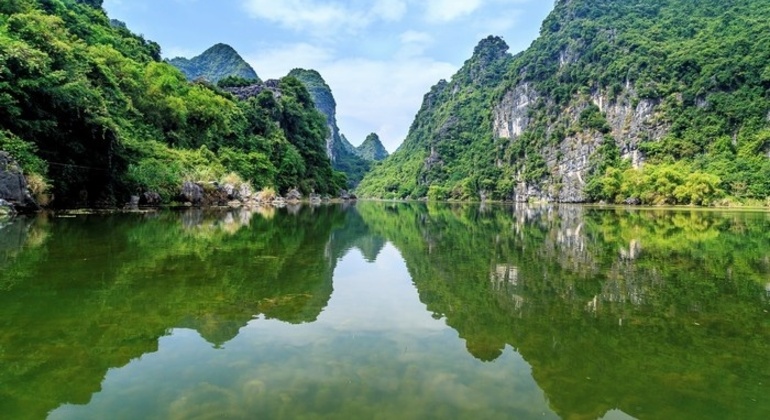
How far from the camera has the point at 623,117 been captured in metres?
102

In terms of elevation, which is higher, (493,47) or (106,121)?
(493,47)

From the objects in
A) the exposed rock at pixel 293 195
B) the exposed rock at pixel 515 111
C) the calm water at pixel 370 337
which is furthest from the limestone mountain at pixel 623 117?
the calm water at pixel 370 337

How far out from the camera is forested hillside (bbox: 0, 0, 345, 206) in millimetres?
19688

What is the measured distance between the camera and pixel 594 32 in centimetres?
12900

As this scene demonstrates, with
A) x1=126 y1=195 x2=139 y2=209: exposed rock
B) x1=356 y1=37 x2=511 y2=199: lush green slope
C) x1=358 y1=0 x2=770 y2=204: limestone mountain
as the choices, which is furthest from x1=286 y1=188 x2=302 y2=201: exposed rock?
x1=356 y1=37 x2=511 y2=199: lush green slope

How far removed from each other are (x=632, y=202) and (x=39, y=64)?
238ft

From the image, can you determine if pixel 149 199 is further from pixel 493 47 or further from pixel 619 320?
pixel 493 47

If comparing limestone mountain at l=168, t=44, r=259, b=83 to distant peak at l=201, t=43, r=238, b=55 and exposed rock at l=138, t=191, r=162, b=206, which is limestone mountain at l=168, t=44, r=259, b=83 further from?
exposed rock at l=138, t=191, r=162, b=206

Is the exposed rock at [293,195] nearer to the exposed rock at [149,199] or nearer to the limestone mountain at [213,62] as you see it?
the exposed rock at [149,199]

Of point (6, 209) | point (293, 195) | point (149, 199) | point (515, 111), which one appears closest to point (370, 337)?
point (6, 209)

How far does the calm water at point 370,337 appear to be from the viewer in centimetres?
353

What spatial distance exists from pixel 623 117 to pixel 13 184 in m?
109

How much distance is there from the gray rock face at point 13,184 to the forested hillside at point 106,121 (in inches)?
33.7

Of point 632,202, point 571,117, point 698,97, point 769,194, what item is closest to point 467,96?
point 571,117
